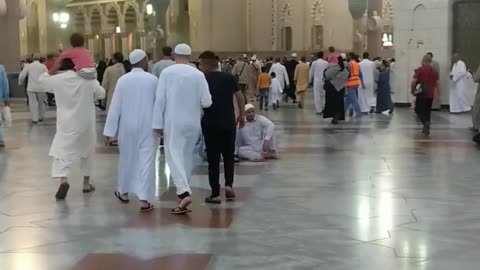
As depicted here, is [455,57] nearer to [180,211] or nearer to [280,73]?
[280,73]

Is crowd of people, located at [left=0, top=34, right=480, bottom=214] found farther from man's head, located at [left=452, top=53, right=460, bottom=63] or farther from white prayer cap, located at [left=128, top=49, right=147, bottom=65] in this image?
man's head, located at [left=452, top=53, right=460, bottom=63]

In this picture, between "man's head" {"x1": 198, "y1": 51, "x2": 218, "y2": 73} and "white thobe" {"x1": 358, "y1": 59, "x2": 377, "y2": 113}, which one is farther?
"white thobe" {"x1": 358, "y1": 59, "x2": 377, "y2": 113}

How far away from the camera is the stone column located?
30.7 m

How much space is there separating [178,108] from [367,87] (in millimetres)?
14373

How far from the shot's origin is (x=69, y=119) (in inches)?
356

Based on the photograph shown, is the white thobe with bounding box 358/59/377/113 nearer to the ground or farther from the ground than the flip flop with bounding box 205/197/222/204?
farther from the ground

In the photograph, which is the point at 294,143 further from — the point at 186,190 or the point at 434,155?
the point at 186,190

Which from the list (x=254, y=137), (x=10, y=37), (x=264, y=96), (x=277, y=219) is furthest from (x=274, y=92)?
(x=277, y=219)

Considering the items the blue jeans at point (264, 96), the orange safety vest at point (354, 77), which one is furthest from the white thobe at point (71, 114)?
the blue jeans at point (264, 96)

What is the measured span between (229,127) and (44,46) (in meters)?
42.5

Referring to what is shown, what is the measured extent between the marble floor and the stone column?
1875 centimetres

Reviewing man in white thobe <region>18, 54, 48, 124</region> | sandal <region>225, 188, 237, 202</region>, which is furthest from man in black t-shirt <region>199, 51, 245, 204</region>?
man in white thobe <region>18, 54, 48, 124</region>

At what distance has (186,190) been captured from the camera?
8086mm

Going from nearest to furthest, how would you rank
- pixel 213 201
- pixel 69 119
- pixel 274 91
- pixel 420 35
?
pixel 213 201 → pixel 69 119 → pixel 420 35 → pixel 274 91
